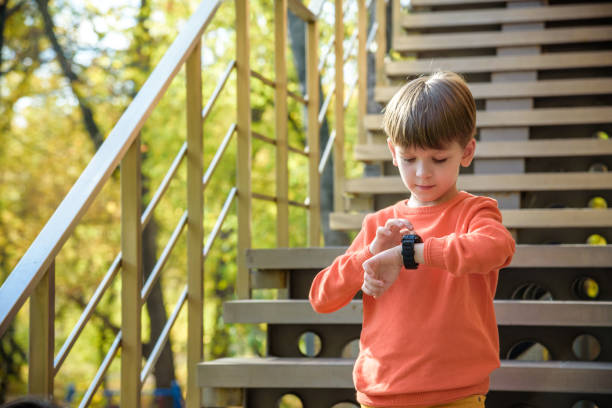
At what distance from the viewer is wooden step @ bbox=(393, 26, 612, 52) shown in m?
4.88

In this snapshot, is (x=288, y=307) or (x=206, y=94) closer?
(x=288, y=307)

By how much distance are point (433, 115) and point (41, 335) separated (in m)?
1.00

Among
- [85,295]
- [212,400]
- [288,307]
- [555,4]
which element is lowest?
[85,295]

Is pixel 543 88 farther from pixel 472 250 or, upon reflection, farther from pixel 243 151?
pixel 472 250

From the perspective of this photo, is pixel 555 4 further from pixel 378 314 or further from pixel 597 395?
pixel 378 314

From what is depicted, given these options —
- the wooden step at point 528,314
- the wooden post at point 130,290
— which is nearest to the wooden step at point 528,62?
the wooden step at point 528,314

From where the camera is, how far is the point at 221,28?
1148 cm

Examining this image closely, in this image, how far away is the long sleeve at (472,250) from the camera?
1.51 meters

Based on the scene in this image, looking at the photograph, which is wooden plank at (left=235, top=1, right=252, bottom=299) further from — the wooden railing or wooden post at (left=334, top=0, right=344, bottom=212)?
wooden post at (left=334, top=0, right=344, bottom=212)

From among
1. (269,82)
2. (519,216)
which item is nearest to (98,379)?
(269,82)

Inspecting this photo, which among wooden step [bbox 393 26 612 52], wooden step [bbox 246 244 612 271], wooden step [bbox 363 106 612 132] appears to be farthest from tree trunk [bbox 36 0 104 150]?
wooden step [bbox 246 244 612 271]

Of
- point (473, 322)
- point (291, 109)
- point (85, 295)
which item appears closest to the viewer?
point (473, 322)

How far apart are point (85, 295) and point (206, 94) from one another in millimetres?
4541

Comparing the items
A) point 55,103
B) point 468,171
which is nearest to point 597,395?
point 468,171
